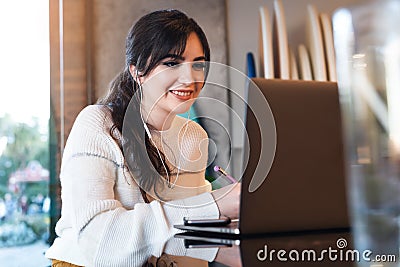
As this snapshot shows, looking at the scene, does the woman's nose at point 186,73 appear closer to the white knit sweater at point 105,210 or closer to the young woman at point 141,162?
the young woman at point 141,162

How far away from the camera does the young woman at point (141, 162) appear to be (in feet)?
3.11

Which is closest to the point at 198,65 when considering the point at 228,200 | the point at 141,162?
the point at 141,162

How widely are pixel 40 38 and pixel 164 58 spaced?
56.2 inches

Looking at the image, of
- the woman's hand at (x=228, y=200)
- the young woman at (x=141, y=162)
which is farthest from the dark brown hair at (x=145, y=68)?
the woman's hand at (x=228, y=200)

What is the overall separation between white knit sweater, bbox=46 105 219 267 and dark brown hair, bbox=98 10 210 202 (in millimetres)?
53

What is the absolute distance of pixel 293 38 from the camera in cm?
275

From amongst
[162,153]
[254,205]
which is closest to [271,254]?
[254,205]

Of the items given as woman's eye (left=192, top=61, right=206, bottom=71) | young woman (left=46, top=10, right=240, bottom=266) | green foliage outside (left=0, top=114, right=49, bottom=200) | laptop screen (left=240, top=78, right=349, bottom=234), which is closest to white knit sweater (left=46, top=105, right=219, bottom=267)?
young woman (left=46, top=10, right=240, bottom=266)

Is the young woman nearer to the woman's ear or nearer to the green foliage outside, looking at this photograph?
the woman's ear

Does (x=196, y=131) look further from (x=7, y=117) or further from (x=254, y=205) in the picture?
(x=7, y=117)

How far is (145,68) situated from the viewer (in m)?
1.28

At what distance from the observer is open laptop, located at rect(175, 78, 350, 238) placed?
0.85 m

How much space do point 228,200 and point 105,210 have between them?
222 millimetres

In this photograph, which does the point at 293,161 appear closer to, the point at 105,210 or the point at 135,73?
the point at 105,210
